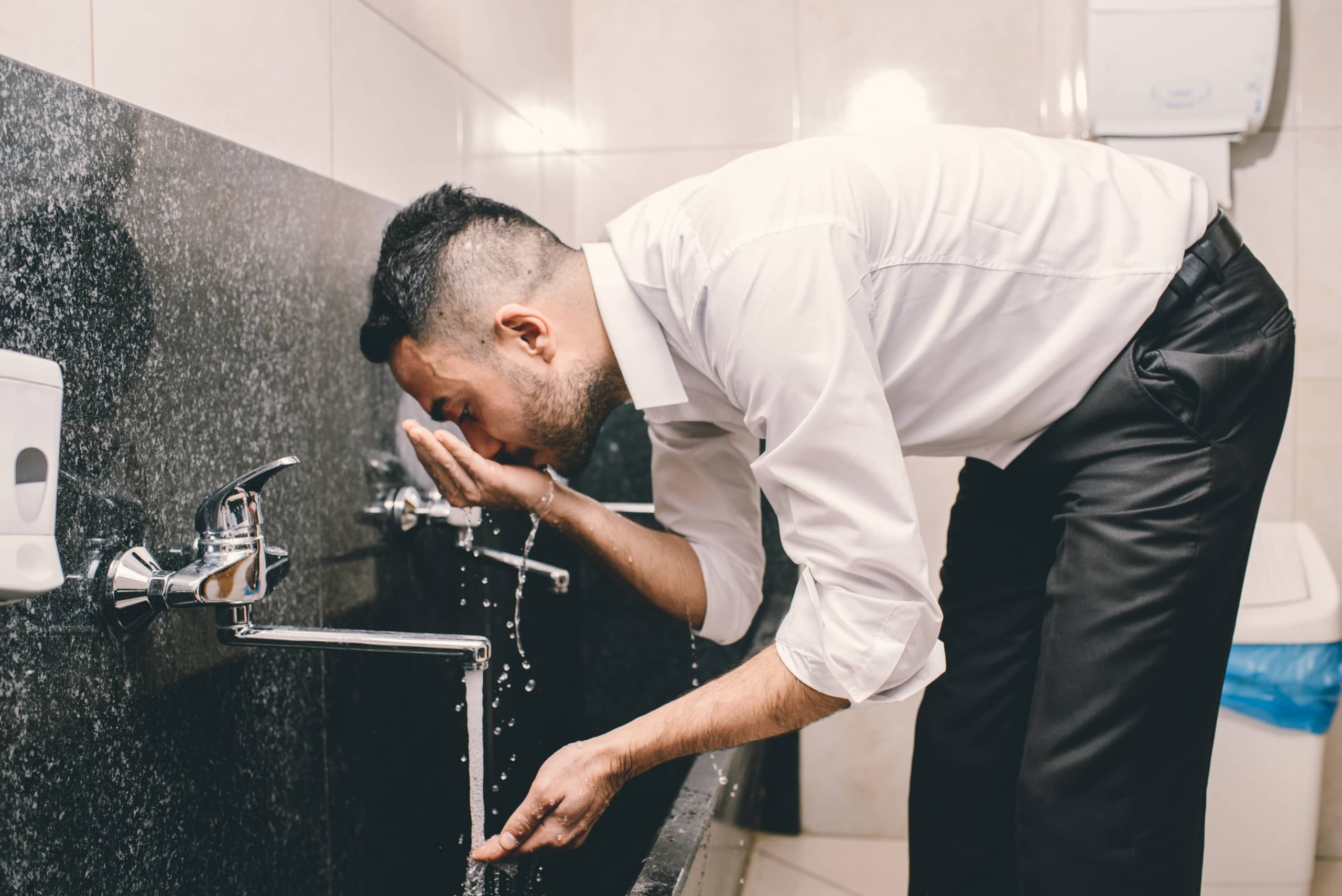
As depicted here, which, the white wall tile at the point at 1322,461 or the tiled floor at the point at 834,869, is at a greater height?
the white wall tile at the point at 1322,461

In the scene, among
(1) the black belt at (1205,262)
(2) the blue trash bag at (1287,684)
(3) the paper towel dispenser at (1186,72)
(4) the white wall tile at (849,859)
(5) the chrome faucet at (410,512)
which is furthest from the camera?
(4) the white wall tile at (849,859)

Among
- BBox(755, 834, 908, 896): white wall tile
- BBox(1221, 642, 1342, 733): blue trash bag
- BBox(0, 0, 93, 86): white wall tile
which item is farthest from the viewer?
BBox(755, 834, 908, 896): white wall tile

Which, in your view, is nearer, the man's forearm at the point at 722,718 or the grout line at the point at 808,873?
the man's forearm at the point at 722,718

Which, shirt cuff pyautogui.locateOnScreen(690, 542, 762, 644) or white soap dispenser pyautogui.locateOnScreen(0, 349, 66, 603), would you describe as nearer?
white soap dispenser pyautogui.locateOnScreen(0, 349, 66, 603)

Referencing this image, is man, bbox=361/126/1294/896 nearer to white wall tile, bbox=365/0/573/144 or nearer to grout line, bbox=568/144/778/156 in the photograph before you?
white wall tile, bbox=365/0/573/144

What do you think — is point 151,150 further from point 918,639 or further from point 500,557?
point 918,639

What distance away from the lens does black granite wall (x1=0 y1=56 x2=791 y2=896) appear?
0.70 m

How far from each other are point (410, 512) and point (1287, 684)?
1.34 meters

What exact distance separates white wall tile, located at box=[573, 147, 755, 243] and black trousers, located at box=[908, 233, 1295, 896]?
3.94 ft

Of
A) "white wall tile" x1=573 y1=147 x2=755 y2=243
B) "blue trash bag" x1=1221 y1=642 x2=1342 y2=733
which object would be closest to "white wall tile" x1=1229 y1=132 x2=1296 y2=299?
"blue trash bag" x1=1221 y1=642 x2=1342 y2=733

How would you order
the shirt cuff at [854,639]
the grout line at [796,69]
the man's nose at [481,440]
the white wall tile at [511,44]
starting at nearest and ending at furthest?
the shirt cuff at [854,639] → the man's nose at [481,440] → the white wall tile at [511,44] → the grout line at [796,69]

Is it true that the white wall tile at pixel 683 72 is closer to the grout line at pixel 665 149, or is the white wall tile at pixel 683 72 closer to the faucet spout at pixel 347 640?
the grout line at pixel 665 149

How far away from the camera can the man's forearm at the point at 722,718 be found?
80 centimetres

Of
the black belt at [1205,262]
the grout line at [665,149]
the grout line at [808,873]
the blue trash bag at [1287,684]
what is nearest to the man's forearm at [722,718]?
the black belt at [1205,262]
